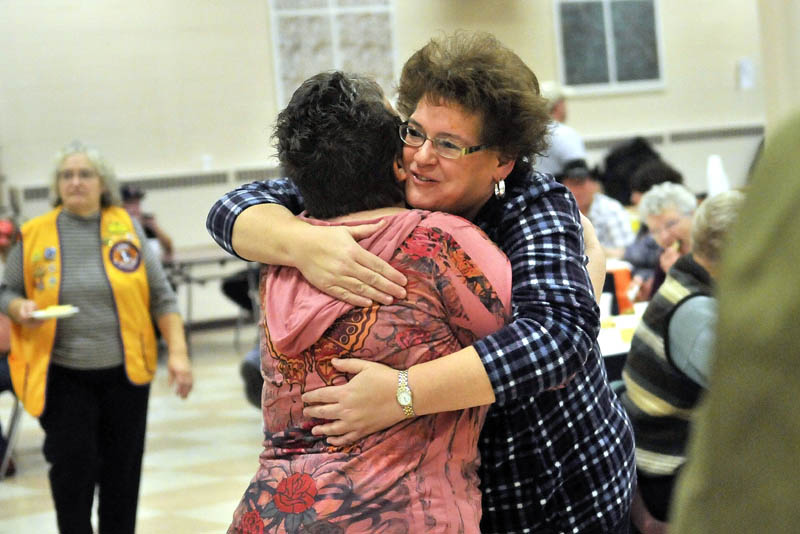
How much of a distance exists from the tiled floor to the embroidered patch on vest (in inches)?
56.6

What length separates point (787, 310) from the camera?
55 cm

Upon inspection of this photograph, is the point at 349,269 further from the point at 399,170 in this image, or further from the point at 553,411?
the point at 553,411

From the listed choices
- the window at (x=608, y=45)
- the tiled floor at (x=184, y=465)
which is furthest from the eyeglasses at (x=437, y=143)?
the window at (x=608, y=45)

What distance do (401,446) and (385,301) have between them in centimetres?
22

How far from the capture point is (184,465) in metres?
6.33

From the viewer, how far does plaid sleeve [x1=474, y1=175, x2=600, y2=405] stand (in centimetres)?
154

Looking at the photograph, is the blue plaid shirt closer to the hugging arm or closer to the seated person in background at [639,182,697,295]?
the hugging arm

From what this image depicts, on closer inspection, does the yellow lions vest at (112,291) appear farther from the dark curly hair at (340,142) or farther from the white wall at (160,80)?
the white wall at (160,80)

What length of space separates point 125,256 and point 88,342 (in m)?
0.40

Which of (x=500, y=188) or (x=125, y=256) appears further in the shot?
(x=125, y=256)

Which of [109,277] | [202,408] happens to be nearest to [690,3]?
[202,408]

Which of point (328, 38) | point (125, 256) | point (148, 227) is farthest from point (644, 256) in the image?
point (328, 38)

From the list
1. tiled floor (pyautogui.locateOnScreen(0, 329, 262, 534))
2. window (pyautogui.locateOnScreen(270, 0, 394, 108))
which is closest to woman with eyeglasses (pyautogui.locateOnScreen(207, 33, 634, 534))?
tiled floor (pyautogui.locateOnScreen(0, 329, 262, 534))

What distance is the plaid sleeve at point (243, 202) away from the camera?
185 centimetres
